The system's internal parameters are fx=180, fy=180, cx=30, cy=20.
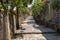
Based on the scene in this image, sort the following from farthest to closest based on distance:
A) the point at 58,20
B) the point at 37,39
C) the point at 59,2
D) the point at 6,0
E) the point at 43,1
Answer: the point at 43,1, the point at 58,20, the point at 59,2, the point at 37,39, the point at 6,0

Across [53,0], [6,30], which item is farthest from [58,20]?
[6,30]

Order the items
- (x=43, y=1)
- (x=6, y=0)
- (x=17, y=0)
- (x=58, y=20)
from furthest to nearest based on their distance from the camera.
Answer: (x=43, y=1) < (x=58, y=20) < (x=17, y=0) < (x=6, y=0)

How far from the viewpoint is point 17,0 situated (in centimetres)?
952

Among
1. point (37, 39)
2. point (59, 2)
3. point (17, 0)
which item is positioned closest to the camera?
point (17, 0)

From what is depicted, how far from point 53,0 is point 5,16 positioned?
786cm

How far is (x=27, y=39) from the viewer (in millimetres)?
12688

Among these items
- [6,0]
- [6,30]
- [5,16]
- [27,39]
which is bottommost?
[27,39]

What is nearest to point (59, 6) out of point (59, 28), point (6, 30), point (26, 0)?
point (59, 28)

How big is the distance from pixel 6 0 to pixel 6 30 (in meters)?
1.40

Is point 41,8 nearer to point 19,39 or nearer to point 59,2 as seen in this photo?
point 59,2

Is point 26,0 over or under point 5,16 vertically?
over

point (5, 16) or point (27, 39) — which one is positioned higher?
point (5, 16)

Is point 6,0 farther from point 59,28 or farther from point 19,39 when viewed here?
point 59,28

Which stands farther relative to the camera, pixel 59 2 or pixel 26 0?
pixel 59 2
